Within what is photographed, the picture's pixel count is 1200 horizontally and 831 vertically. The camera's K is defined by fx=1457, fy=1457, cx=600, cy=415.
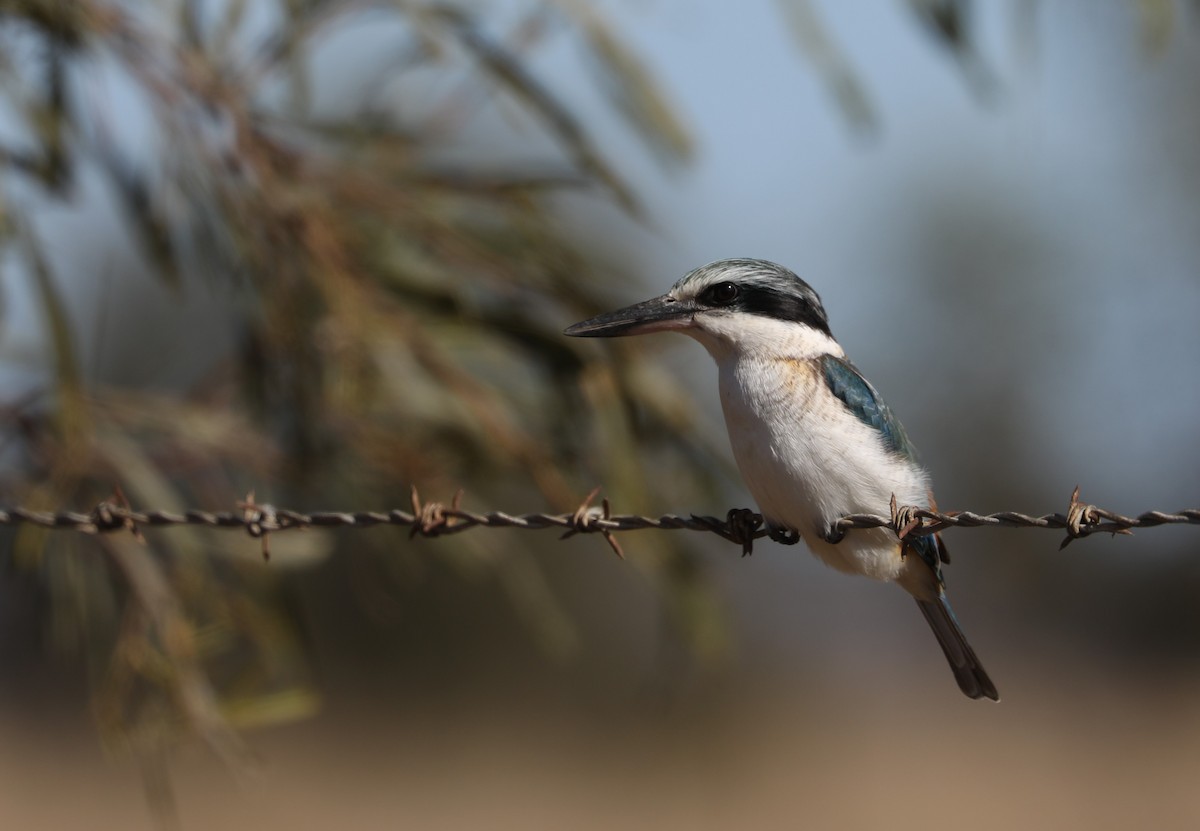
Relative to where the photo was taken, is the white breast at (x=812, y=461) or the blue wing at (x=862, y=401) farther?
the blue wing at (x=862, y=401)

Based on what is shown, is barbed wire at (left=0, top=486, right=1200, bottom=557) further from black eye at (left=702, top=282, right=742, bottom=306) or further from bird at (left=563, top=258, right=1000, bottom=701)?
black eye at (left=702, top=282, right=742, bottom=306)

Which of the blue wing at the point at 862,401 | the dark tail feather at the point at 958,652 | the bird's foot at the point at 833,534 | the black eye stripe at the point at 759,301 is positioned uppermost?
the black eye stripe at the point at 759,301

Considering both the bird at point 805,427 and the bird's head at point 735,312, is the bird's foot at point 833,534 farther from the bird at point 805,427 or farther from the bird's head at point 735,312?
the bird's head at point 735,312

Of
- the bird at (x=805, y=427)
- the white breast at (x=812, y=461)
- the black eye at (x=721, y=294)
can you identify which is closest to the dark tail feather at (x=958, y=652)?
the bird at (x=805, y=427)

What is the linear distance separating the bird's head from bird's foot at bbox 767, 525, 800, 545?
1.31 ft

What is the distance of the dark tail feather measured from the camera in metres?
Result: 3.14

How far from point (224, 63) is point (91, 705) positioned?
7.03 ft

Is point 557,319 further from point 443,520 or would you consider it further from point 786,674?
point 786,674

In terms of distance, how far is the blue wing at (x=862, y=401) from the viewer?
10.3ft

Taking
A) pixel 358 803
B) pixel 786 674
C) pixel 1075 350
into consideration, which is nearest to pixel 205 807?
pixel 358 803

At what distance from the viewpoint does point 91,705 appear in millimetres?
4469

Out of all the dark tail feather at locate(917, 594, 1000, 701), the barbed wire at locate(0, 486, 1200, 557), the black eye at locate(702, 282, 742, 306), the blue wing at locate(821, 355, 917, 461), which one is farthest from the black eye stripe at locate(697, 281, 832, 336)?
the dark tail feather at locate(917, 594, 1000, 701)

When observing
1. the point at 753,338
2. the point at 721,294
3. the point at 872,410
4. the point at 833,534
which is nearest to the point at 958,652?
the point at 833,534

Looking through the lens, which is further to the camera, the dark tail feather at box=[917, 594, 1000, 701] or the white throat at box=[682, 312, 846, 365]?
the white throat at box=[682, 312, 846, 365]
